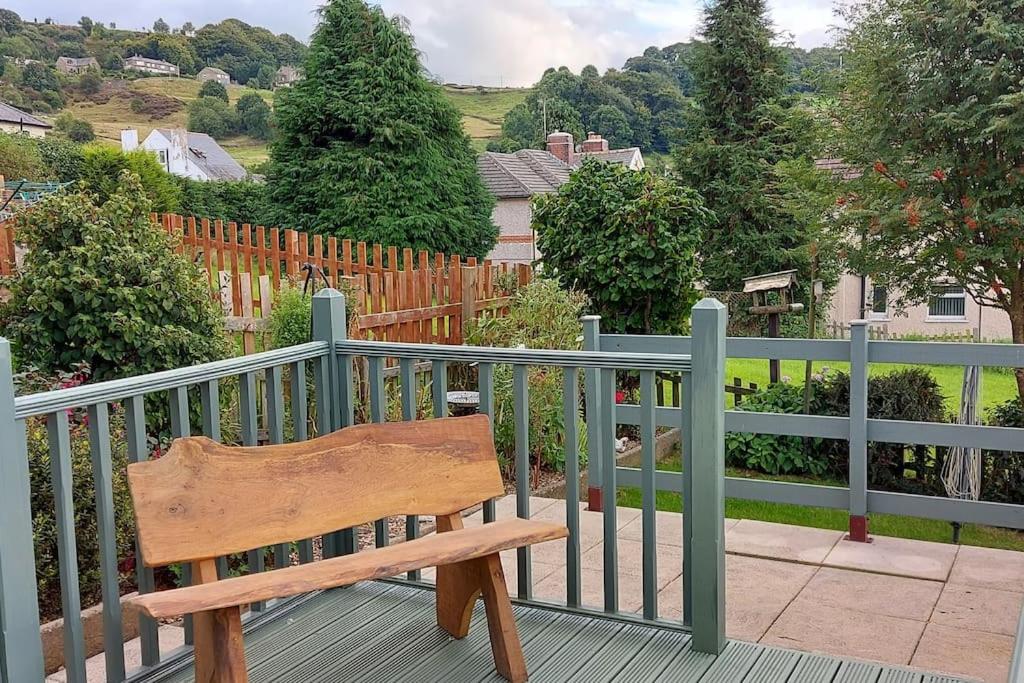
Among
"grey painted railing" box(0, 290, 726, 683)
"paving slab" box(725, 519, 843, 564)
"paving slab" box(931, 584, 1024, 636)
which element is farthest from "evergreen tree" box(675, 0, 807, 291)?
"grey painted railing" box(0, 290, 726, 683)

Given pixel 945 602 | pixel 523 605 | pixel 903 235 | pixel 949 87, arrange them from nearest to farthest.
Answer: pixel 523 605 → pixel 945 602 → pixel 949 87 → pixel 903 235

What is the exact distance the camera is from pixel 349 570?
236cm

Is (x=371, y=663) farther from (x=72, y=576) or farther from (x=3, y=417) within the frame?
(x=3, y=417)

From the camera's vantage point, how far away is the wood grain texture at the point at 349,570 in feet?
7.10

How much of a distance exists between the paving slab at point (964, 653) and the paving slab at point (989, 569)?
64cm

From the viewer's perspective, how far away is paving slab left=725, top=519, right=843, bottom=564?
4719mm

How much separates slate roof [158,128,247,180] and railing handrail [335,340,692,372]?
43086 millimetres

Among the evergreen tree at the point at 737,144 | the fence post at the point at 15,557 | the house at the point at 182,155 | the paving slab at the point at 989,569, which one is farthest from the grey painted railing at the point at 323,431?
the house at the point at 182,155

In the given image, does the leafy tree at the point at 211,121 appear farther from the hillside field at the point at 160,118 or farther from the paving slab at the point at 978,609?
the paving slab at the point at 978,609

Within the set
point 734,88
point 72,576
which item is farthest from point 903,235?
point 734,88

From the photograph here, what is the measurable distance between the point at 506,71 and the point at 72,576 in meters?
70.8

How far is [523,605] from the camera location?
3.36 meters

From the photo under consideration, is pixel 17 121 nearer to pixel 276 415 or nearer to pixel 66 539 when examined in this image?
pixel 276 415

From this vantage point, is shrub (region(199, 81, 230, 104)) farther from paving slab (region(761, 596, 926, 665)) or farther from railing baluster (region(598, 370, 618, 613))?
railing baluster (region(598, 370, 618, 613))
